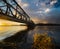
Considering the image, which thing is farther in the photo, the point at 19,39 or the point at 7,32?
the point at 7,32

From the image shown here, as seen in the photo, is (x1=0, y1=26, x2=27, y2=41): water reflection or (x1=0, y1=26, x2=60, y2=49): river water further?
(x1=0, y1=26, x2=27, y2=41): water reflection

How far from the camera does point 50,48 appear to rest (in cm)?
1345

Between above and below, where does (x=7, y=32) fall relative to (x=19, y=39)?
below

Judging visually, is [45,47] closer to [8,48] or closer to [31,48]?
[31,48]

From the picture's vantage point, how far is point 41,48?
13.1m

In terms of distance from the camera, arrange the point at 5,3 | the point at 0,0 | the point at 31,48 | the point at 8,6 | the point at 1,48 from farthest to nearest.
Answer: the point at 8,6
the point at 5,3
the point at 0,0
the point at 31,48
the point at 1,48

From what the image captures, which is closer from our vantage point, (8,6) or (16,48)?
(16,48)

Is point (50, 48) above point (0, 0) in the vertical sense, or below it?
below

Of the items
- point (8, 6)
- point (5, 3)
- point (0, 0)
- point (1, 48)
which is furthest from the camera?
point (8, 6)

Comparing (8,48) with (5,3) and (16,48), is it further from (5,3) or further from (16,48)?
(5,3)

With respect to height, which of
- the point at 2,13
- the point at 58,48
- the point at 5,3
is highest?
the point at 5,3

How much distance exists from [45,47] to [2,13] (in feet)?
20.0

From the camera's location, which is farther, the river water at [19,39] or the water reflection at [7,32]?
the water reflection at [7,32]

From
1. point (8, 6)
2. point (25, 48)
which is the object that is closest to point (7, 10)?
point (8, 6)
